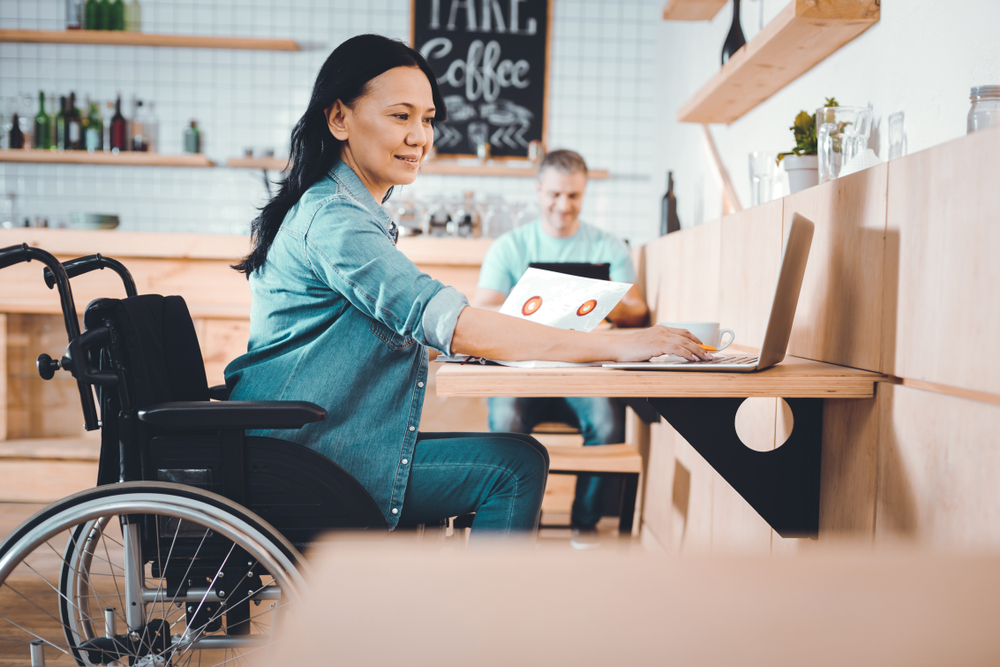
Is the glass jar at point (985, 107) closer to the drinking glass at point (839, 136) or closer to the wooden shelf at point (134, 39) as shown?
the drinking glass at point (839, 136)

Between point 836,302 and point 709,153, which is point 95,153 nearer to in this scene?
point 709,153

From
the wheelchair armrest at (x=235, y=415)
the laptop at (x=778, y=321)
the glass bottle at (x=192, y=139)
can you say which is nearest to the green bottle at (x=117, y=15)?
the glass bottle at (x=192, y=139)

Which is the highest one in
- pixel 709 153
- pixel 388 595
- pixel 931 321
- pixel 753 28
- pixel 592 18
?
pixel 592 18

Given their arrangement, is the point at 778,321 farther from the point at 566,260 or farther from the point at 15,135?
the point at 15,135

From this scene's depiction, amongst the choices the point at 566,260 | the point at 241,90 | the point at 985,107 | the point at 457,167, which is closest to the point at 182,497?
the point at 985,107

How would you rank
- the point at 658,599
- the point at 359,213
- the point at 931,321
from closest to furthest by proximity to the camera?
the point at 658,599 < the point at 931,321 < the point at 359,213

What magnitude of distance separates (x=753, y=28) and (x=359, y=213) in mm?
1836

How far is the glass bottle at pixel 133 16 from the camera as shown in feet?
13.2

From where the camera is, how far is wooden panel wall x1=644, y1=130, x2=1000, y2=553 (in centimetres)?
80

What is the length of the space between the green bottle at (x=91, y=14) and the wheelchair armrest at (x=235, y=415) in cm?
391

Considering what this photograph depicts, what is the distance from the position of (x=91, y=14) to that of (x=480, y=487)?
4123mm

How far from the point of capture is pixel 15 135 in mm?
3971

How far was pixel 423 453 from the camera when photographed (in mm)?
1143

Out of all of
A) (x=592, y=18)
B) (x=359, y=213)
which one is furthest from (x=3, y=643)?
(x=592, y=18)
